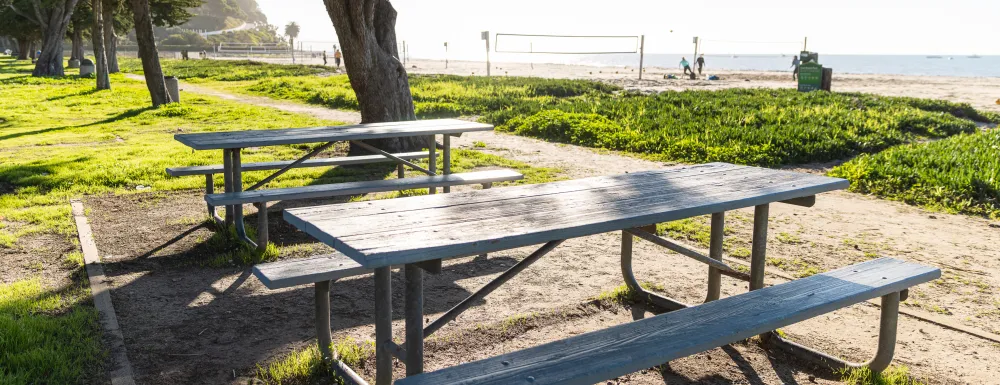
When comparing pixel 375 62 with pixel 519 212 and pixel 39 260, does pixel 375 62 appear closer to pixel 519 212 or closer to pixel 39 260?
pixel 39 260

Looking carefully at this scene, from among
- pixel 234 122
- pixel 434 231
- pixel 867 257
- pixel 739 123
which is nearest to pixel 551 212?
pixel 434 231

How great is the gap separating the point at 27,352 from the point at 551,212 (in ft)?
8.50

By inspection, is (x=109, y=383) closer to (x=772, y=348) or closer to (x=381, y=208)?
(x=381, y=208)

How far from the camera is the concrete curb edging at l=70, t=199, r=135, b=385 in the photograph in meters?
3.50

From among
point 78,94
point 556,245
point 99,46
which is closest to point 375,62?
point 556,245

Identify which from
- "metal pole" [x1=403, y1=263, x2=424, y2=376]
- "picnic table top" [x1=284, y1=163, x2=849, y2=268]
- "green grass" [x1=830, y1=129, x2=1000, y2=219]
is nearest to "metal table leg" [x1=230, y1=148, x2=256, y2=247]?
"picnic table top" [x1=284, y1=163, x2=849, y2=268]

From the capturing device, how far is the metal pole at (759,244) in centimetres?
391

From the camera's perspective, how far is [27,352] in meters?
3.60

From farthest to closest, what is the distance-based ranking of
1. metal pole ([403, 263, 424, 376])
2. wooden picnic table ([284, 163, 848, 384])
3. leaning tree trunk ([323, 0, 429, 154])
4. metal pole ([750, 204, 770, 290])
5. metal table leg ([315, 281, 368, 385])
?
leaning tree trunk ([323, 0, 429, 154])
metal pole ([750, 204, 770, 290])
metal table leg ([315, 281, 368, 385])
metal pole ([403, 263, 424, 376])
wooden picnic table ([284, 163, 848, 384])

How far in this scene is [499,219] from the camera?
2.95 metres

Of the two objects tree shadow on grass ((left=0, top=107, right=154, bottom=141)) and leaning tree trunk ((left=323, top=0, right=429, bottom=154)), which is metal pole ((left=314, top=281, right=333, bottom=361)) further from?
tree shadow on grass ((left=0, top=107, right=154, bottom=141))

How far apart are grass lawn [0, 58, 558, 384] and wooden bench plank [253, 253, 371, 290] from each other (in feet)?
2.88

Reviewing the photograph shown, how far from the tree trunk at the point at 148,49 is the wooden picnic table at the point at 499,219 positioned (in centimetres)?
1457

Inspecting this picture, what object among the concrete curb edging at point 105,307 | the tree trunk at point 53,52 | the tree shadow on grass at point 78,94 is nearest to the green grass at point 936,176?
the concrete curb edging at point 105,307
